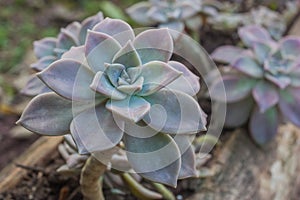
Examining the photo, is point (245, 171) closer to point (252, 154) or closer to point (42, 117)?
point (252, 154)

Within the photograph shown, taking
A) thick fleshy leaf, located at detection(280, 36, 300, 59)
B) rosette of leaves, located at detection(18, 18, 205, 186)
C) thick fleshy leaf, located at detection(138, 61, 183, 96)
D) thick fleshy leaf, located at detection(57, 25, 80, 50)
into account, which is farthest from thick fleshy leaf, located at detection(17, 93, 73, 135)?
thick fleshy leaf, located at detection(280, 36, 300, 59)

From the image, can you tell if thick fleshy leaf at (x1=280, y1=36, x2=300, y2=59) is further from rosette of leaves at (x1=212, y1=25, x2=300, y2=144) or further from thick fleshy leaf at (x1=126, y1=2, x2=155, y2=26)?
thick fleshy leaf at (x1=126, y1=2, x2=155, y2=26)

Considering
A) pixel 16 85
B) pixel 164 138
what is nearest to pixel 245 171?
pixel 164 138

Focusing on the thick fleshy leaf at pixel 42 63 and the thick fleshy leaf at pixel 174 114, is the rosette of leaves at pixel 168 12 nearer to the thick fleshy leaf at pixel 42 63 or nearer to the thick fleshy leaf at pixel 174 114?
the thick fleshy leaf at pixel 42 63

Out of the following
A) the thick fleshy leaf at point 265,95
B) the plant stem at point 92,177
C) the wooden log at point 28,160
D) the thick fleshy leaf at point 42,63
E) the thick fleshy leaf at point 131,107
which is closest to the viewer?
the thick fleshy leaf at point 131,107

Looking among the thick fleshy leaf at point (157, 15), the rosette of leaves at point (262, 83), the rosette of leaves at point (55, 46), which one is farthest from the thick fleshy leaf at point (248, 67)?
the rosette of leaves at point (55, 46)
